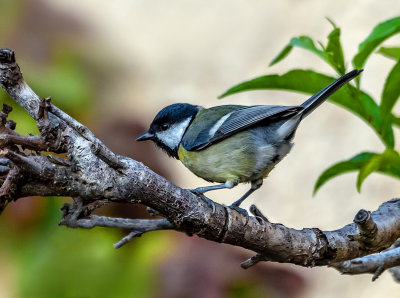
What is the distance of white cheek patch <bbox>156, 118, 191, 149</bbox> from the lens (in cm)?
203

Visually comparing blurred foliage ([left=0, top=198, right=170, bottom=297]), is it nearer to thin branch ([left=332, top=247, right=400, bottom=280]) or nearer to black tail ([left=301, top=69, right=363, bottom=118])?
thin branch ([left=332, top=247, right=400, bottom=280])

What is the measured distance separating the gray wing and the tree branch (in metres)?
0.51

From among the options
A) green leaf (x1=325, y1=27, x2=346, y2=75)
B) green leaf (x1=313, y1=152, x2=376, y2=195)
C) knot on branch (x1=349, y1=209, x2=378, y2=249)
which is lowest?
knot on branch (x1=349, y1=209, x2=378, y2=249)

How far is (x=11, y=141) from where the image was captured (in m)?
0.90

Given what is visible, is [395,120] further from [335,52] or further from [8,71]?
[8,71]

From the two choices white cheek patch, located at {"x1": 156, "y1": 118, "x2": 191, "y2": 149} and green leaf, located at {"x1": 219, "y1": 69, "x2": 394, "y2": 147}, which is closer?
green leaf, located at {"x1": 219, "y1": 69, "x2": 394, "y2": 147}

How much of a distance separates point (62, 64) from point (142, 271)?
1.62 m

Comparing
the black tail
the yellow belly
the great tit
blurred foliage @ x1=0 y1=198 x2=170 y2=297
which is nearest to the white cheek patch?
the great tit

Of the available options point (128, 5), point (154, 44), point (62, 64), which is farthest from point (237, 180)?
point (128, 5)

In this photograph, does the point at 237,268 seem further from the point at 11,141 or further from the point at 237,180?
the point at 11,141

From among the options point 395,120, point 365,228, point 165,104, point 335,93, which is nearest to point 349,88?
point 335,93

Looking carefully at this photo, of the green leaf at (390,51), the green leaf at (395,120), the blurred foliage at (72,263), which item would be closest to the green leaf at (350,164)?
the green leaf at (395,120)

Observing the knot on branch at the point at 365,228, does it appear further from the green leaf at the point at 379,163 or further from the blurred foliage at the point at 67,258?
the blurred foliage at the point at 67,258

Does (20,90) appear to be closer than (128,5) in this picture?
Yes
